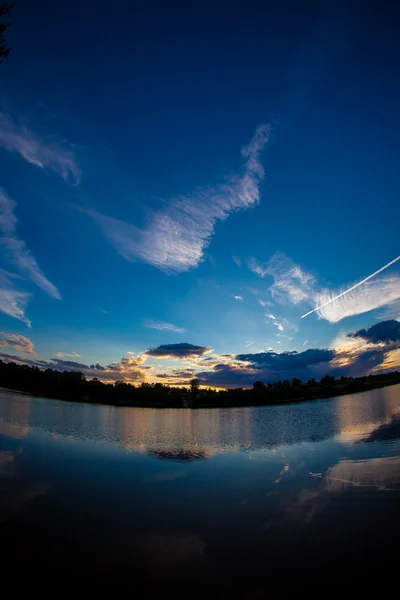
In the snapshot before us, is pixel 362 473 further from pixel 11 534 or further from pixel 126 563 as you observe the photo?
pixel 11 534

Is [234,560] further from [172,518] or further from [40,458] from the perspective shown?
[40,458]

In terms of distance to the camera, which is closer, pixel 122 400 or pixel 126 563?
pixel 126 563

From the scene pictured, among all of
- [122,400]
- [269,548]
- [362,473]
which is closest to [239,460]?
[362,473]

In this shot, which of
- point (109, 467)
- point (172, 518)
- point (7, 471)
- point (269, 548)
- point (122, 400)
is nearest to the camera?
point (269, 548)

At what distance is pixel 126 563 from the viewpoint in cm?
873

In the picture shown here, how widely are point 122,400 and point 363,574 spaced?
691ft

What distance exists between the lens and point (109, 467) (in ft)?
66.5

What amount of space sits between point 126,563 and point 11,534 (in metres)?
4.61

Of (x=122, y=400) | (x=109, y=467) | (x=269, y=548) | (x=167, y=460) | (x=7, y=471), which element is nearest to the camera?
(x=269, y=548)

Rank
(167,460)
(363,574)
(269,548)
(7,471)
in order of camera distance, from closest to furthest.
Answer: (363,574) → (269,548) → (7,471) → (167,460)

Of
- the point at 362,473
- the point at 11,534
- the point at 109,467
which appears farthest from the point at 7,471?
the point at 362,473

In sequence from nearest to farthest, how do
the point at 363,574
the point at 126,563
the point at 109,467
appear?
the point at 363,574
the point at 126,563
the point at 109,467

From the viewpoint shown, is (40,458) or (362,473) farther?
(40,458)

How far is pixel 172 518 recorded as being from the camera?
12031mm
